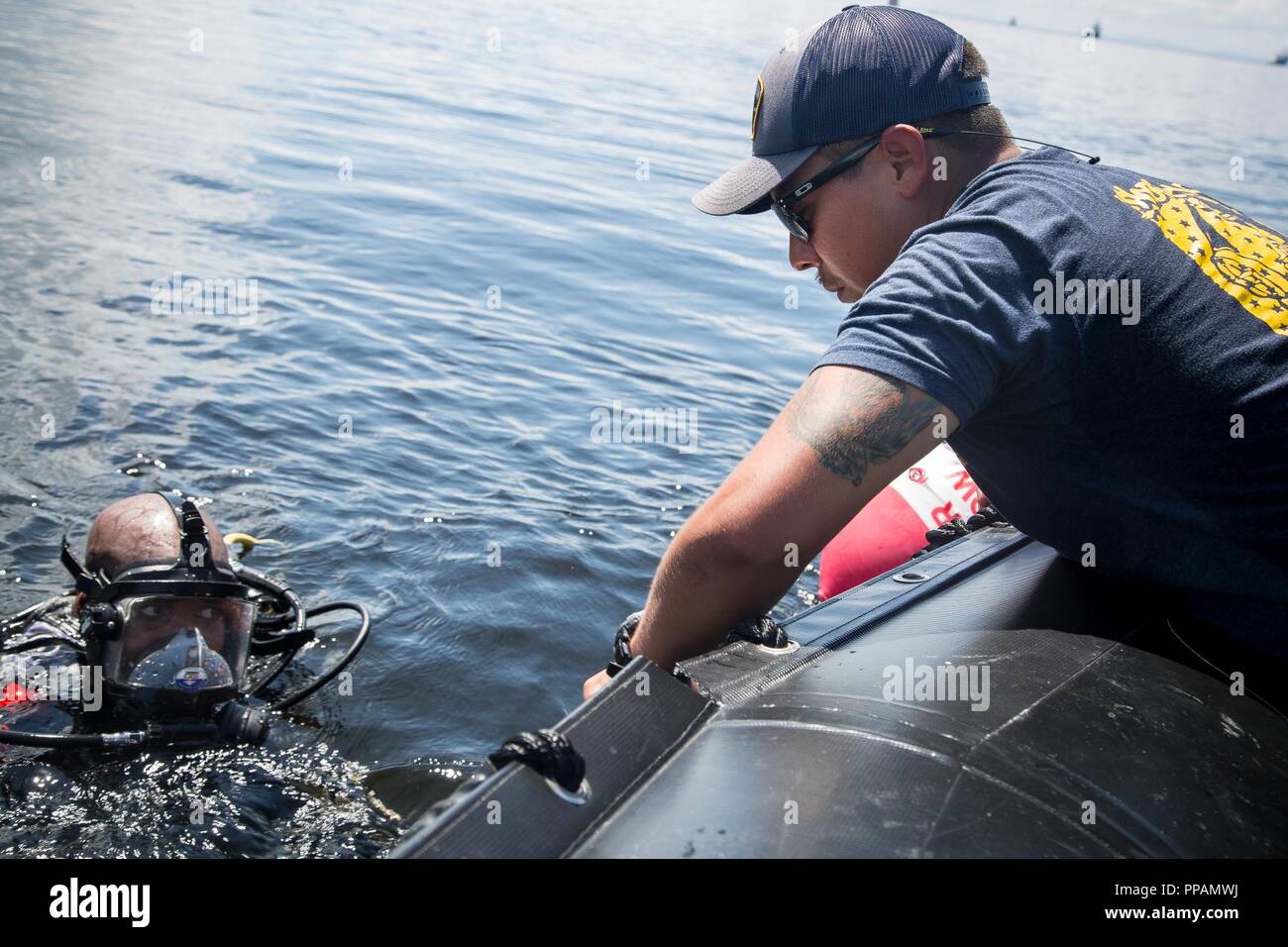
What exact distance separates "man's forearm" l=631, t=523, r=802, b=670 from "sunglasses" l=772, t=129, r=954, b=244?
3.10 ft

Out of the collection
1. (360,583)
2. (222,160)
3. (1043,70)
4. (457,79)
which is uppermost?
(1043,70)

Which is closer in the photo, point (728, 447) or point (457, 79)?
point (728, 447)

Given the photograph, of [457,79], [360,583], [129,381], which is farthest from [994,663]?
[457,79]

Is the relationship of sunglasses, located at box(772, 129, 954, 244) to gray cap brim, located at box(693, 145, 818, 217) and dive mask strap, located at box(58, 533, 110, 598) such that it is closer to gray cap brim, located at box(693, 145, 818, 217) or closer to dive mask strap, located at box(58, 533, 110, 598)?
gray cap brim, located at box(693, 145, 818, 217)

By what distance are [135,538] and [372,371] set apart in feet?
13.9

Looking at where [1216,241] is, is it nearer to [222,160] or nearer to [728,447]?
[728,447]

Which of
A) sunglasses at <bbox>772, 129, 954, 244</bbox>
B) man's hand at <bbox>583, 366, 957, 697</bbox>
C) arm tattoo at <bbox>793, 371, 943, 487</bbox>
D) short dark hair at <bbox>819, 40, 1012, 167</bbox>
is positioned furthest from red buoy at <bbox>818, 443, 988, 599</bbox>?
arm tattoo at <bbox>793, 371, 943, 487</bbox>

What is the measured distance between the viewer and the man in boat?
211 centimetres

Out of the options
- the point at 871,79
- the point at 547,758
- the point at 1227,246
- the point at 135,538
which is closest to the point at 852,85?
the point at 871,79

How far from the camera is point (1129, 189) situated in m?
2.34

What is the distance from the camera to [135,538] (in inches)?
161

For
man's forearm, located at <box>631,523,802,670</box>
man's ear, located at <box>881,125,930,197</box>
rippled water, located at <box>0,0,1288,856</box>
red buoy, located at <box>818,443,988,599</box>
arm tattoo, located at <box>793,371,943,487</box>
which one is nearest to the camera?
arm tattoo, located at <box>793,371,943,487</box>

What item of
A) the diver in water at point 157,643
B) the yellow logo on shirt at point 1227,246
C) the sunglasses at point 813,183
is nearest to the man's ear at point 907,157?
the sunglasses at point 813,183

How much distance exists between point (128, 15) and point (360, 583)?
83.7 feet
